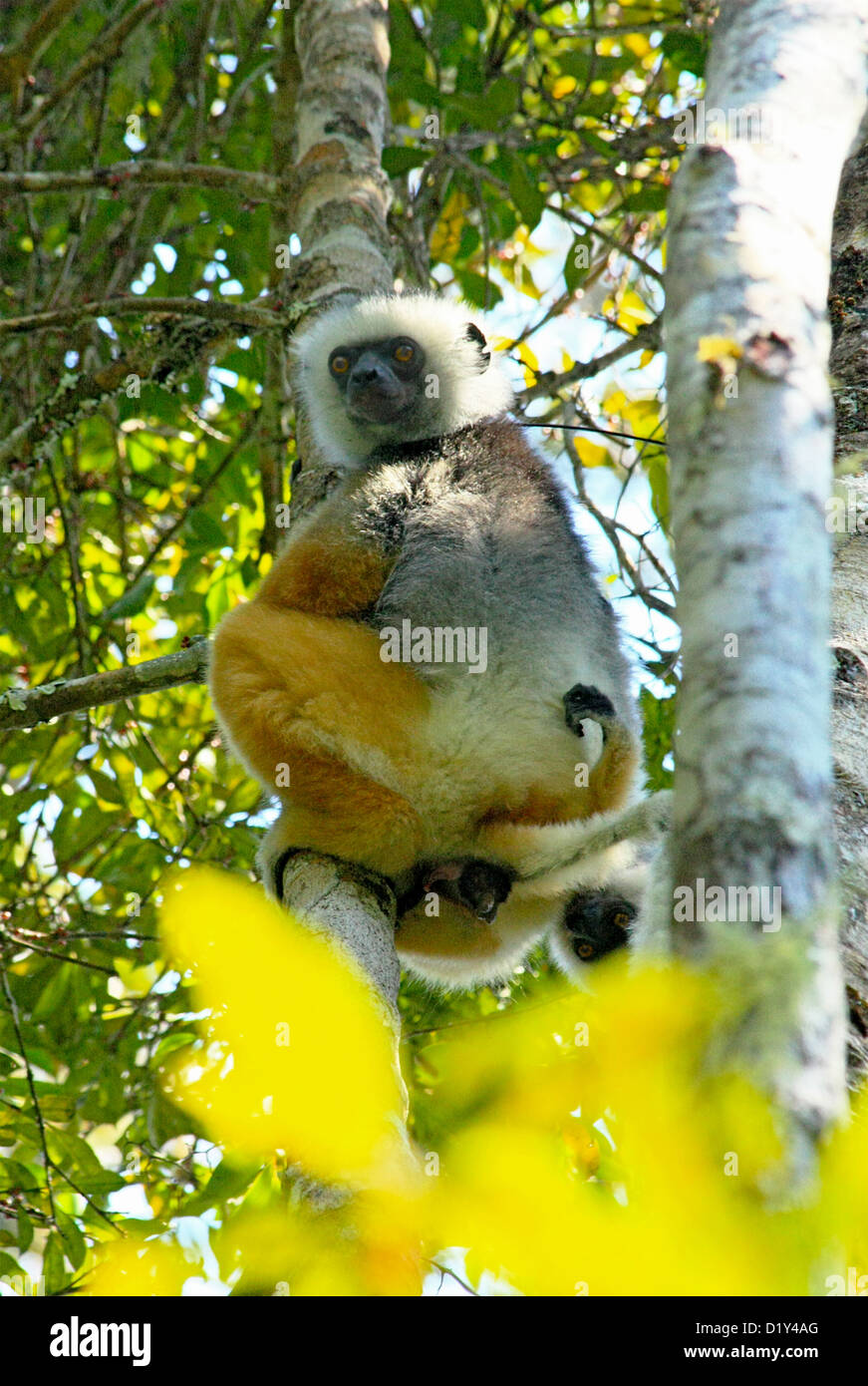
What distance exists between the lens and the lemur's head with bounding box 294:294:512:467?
15.5 ft

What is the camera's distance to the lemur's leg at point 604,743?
142 inches

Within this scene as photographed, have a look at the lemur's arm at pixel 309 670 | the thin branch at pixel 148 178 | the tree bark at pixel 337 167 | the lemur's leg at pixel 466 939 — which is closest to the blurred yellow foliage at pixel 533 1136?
the lemur's arm at pixel 309 670

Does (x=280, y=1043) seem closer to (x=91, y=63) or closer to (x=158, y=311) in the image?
(x=158, y=311)

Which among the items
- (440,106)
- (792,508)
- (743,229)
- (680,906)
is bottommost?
(680,906)

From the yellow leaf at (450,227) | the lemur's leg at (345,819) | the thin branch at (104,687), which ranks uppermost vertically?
the yellow leaf at (450,227)

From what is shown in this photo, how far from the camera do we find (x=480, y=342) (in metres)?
5.05

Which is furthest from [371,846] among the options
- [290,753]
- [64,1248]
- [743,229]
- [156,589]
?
[156,589]

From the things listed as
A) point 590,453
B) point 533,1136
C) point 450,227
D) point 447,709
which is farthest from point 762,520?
point 450,227

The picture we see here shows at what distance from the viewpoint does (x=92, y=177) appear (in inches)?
207

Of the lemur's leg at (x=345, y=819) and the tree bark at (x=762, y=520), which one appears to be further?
the lemur's leg at (x=345, y=819)

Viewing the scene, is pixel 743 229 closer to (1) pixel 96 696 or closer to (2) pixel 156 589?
(1) pixel 96 696

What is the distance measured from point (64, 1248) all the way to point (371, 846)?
1.83 meters

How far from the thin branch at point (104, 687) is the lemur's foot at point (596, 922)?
1515 mm

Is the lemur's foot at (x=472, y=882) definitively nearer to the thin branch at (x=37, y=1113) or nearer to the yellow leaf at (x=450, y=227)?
the thin branch at (x=37, y=1113)
